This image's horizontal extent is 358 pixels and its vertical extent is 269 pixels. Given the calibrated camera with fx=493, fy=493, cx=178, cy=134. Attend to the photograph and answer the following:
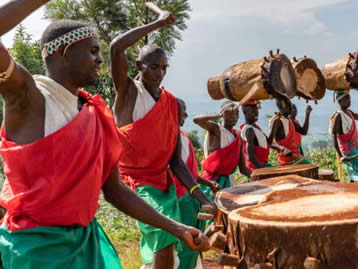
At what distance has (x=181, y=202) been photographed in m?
4.01

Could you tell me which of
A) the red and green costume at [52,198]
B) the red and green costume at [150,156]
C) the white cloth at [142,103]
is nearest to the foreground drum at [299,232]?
the red and green costume at [52,198]

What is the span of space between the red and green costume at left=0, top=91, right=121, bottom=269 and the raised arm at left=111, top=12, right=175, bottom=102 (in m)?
1.35

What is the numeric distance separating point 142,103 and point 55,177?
1815mm

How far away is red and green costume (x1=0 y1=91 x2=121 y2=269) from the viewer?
1.77 metres

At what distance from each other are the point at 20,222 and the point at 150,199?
1.71 m

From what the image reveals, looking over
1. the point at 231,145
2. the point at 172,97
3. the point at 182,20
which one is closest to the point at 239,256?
the point at 172,97

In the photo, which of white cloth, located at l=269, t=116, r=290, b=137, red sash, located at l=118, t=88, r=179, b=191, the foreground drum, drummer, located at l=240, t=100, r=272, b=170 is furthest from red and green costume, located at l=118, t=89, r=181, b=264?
white cloth, located at l=269, t=116, r=290, b=137

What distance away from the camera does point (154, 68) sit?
3600 millimetres

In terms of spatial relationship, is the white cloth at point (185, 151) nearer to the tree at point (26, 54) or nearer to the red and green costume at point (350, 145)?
the red and green costume at point (350, 145)

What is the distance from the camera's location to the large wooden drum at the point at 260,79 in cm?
506

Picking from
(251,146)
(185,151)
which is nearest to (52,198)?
(185,151)

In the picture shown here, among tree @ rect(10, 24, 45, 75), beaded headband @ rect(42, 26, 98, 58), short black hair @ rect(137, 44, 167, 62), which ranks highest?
beaded headband @ rect(42, 26, 98, 58)

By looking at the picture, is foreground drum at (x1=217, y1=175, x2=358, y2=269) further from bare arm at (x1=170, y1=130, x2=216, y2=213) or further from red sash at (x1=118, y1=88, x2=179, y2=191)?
red sash at (x1=118, y1=88, x2=179, y2=191)

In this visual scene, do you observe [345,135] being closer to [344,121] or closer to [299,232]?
[344,121]
